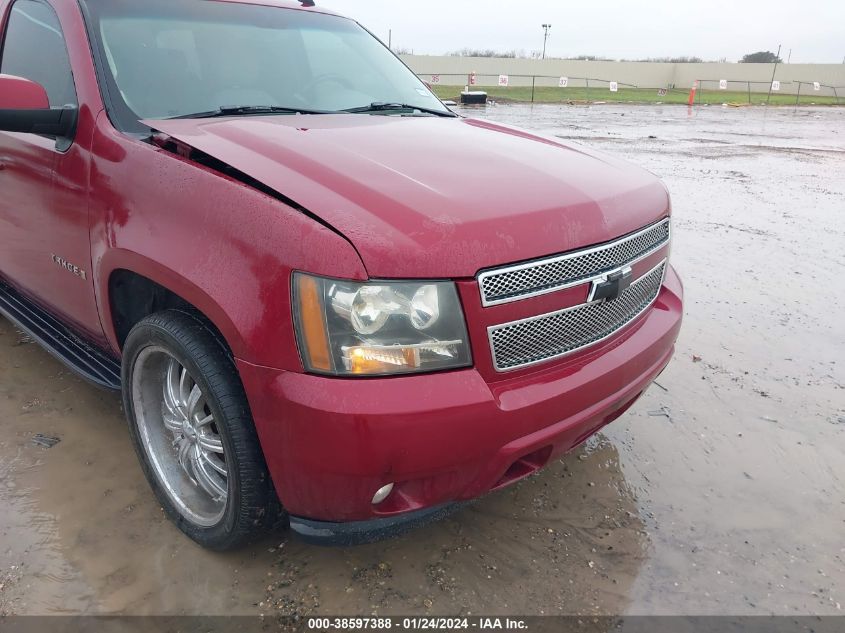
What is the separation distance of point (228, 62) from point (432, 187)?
1.45 meters

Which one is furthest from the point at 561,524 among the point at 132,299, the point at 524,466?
the point at 132,299

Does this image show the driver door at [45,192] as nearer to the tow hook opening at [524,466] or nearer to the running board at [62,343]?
the running board at [62,343]

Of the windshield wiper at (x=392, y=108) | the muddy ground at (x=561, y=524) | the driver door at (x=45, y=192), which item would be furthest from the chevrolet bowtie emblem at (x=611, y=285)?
the driver door at (x=45, y=192)

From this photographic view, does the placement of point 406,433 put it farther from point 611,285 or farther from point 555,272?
point 611,285

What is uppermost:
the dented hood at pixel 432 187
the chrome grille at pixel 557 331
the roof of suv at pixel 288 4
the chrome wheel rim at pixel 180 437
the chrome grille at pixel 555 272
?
the roof of suv at pixel 288 4

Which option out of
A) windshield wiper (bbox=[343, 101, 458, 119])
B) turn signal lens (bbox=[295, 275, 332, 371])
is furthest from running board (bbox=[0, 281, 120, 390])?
windshield wiper (bbox=[343, 101, 458, 119])

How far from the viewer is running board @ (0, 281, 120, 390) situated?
2641mm

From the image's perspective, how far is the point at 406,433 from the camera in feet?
Answer: 5.38

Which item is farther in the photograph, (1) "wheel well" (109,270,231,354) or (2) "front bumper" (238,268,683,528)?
(1) "wheel well" (109,270,231,354)

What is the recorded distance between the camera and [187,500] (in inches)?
91.4

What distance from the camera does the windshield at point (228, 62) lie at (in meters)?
2.54

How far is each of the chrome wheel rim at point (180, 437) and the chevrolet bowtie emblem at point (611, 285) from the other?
4.36 ft

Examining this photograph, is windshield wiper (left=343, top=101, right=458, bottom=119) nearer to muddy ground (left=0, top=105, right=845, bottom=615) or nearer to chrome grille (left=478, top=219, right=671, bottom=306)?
chrome grille (left=478, top=219, right=671, bottom=306)

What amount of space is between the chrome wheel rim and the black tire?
0.25ft
